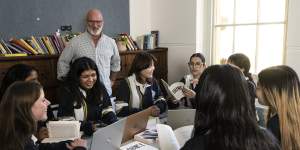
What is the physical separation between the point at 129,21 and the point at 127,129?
9.24 feet

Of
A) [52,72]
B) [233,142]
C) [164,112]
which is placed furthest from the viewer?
[52,72]

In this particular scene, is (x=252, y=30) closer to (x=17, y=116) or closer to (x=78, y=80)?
(x=78, y=80)

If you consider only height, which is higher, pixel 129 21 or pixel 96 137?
pixel 129 21

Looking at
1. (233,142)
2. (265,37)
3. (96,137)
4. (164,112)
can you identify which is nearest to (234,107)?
(233,142)

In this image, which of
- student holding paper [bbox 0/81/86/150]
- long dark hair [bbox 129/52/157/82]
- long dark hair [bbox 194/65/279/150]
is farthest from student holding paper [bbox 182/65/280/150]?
long dark hair [bbox 129/52/157/82]

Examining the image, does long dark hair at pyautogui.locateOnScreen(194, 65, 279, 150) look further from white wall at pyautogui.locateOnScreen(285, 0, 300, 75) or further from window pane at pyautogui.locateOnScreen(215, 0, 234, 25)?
window pane at pyautogui.locateOnScreen(215, 0, 234, 25)

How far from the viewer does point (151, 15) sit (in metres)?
4.58

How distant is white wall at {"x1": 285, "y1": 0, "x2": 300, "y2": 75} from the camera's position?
3.12 metres

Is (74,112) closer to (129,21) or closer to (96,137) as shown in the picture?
(96,137)

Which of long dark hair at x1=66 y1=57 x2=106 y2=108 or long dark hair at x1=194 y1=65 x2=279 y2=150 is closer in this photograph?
long dark hair at x1=194 y1=65 x2=279 y2=150

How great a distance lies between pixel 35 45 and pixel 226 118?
8.81ft

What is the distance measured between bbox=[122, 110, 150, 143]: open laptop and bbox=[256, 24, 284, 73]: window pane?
2225 mm

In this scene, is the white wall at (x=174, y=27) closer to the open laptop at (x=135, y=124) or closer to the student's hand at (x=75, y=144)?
the open laptop at (x=135, y=124)

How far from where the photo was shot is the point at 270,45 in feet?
11.5
